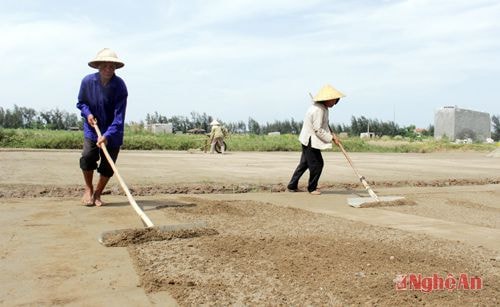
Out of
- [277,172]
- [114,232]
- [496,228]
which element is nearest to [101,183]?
[114,232]

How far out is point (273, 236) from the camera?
402 cm

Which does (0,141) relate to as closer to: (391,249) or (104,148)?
→ (104,148)

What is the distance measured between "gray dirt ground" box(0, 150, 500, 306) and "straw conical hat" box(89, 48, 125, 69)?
4.95ft

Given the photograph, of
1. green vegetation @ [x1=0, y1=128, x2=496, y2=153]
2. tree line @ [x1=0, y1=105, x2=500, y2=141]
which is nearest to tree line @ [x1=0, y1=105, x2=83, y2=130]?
tree line @ [x1=0, y1=105, x2=500, y2=141]

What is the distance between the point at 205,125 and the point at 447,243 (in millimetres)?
52893

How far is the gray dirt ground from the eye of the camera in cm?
267

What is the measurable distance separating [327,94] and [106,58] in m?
3.24

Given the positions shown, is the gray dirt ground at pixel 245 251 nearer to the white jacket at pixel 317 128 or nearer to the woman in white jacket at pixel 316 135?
the woman in white jacket at pixel 316 135

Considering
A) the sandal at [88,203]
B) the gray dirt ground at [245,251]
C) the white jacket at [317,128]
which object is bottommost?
the gray dirt ground at [245,251]

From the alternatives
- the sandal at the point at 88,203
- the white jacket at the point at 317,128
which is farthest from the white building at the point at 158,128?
the sandal at the point at 88,203

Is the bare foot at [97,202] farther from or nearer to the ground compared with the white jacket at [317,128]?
nearer to the ground

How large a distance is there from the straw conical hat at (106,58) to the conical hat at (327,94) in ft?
9.75

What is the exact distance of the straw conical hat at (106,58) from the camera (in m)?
5.43

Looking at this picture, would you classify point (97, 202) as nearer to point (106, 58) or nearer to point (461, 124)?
point (106, 58)
